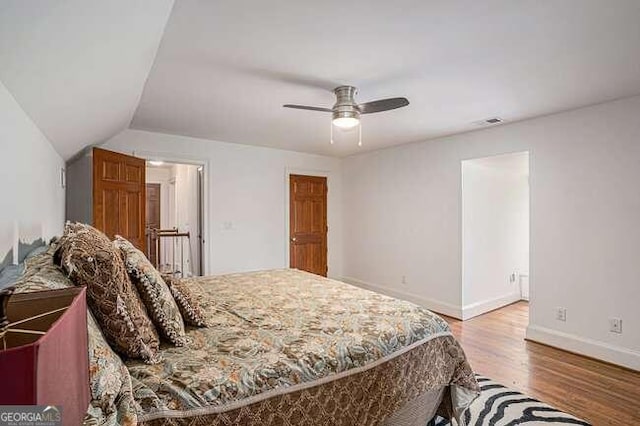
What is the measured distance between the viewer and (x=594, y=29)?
71.9 inches

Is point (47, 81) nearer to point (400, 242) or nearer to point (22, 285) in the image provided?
point (22, 285)

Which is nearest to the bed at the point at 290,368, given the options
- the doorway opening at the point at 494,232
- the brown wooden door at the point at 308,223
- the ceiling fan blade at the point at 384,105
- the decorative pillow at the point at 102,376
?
the decorative pillow at the point at 102,376

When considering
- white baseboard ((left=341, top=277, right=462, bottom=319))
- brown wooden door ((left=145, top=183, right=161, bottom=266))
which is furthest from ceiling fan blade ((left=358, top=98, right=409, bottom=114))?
brown wooden door ((left=145, top=183, right=161, bottom=266))

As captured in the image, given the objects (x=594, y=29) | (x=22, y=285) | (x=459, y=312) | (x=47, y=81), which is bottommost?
(x=459, y=312)

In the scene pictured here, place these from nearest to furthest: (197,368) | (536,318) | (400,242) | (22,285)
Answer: (22,285), (197,368), (536,318), (400,242)

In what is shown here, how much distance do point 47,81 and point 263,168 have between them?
11.8ft

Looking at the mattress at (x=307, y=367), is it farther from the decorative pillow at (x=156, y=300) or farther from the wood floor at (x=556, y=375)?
the wood floor at (x=556, y=375)

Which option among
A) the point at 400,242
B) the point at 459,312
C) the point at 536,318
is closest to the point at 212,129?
the point at 400,242

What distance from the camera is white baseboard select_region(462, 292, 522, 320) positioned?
14.2 feet

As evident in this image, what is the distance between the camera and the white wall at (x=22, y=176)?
4.94 ft

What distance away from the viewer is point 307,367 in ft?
4.59

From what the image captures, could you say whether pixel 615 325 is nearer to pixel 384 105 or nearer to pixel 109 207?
pixel 384 105

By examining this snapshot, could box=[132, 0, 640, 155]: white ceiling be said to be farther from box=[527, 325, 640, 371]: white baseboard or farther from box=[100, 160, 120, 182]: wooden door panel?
box=[527, 325, 640, 371]: white baseboard

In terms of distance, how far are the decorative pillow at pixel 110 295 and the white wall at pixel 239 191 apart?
10.7ft
